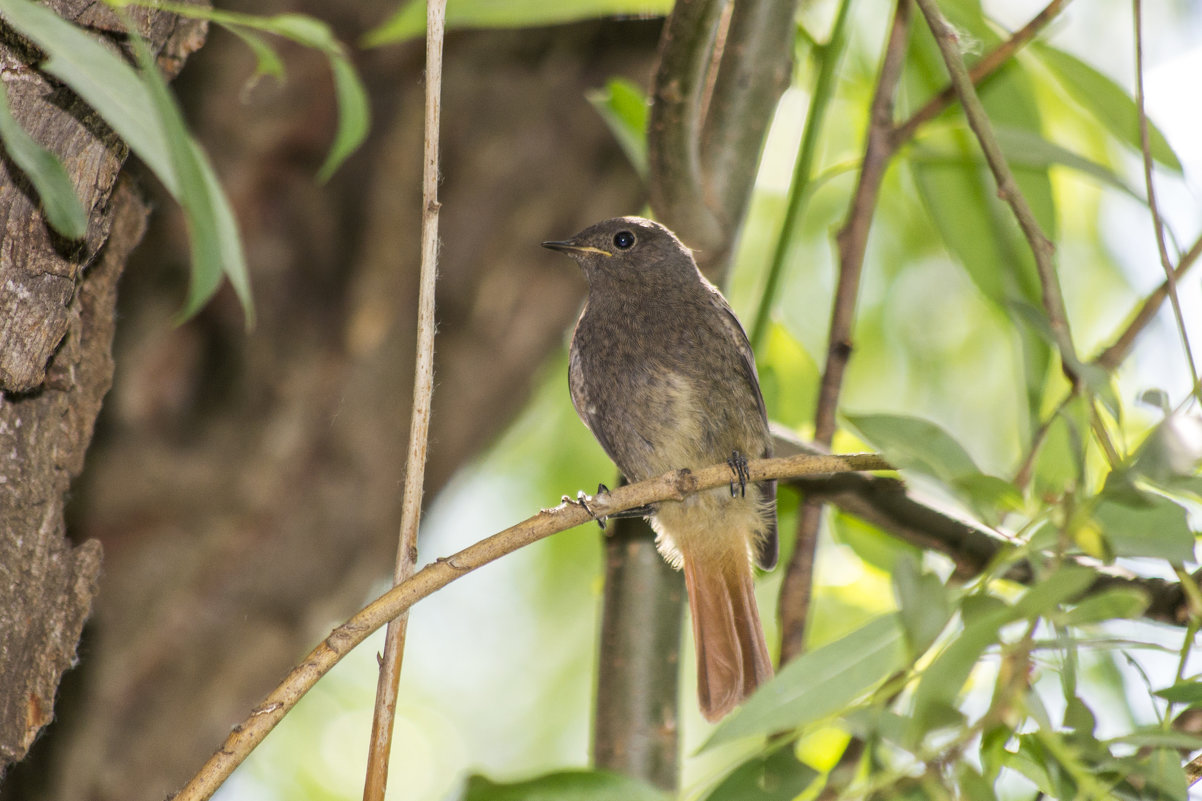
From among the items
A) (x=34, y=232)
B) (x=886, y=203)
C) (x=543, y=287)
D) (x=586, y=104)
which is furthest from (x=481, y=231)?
(x=34, y=232)

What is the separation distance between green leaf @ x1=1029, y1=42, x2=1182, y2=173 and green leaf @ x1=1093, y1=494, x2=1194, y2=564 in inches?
54.7

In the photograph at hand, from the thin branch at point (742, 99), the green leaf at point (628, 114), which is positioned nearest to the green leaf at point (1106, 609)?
the thin branch at point (742, 99)

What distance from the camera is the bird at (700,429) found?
9.78 ft

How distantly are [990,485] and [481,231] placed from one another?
277 centimetres

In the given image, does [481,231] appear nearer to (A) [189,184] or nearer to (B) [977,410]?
(B) [977,410]

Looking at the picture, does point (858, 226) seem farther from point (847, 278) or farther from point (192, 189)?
point (192, 189)

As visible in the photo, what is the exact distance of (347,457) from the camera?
376cm

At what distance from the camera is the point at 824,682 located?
4.51 feet

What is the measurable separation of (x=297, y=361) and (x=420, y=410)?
2.06 metres

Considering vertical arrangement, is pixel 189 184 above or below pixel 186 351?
below

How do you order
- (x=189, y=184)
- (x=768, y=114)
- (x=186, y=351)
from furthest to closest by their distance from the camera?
(x=186, y=351) → (x=768, y=114) → (x=189, y=184)

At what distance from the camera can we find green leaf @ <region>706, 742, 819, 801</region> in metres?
1.66

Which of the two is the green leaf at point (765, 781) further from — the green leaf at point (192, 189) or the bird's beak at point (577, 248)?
the bird's beak at point (577, 248)

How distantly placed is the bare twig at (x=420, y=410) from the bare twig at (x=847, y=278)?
130 cm
